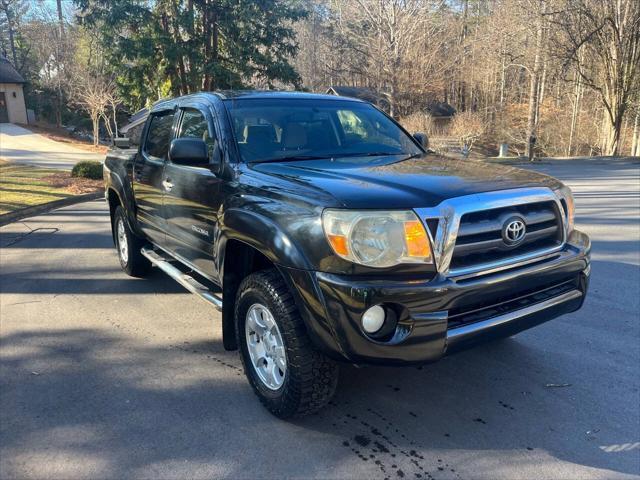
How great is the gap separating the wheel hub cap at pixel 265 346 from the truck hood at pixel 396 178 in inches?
34.3

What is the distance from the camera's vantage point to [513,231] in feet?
9.58

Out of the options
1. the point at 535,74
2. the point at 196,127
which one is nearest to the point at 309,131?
the point at 196,127

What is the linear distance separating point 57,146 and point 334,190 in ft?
109

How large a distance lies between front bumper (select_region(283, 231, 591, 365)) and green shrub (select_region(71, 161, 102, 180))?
1537cm

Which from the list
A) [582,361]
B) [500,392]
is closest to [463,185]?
[500,392]

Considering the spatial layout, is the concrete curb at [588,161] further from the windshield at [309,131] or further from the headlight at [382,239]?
the headlight at [382,239]

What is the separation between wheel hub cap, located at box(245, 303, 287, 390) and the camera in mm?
3176

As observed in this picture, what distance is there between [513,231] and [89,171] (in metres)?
15.9

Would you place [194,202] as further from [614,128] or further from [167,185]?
[614,128]

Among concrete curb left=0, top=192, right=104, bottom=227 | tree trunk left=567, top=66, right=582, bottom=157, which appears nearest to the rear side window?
concrete curb left=0, top=192, right=104, bottom=227

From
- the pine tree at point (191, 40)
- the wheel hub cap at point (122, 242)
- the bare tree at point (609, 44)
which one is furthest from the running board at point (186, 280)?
the bare tree at point (609, 44)

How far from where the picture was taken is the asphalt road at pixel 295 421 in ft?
9.15

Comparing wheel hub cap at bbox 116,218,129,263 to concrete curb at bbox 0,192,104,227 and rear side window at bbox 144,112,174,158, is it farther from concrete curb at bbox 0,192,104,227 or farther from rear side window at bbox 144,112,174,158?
concrete curb at bbox 0,192,104,227

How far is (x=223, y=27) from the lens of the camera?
22656 millimetres
